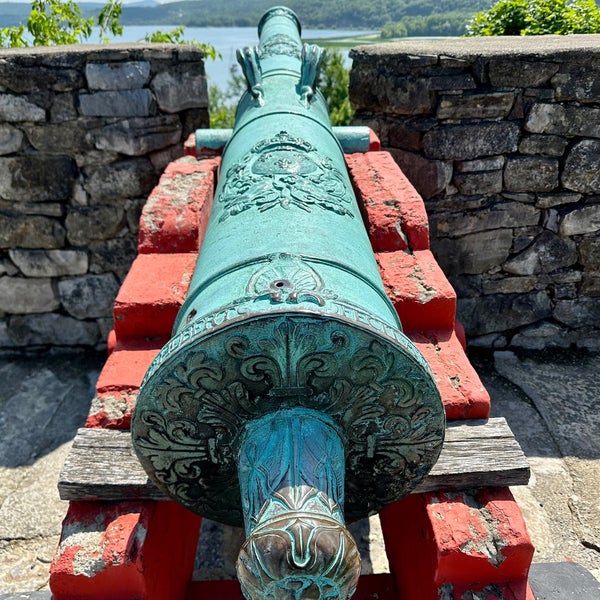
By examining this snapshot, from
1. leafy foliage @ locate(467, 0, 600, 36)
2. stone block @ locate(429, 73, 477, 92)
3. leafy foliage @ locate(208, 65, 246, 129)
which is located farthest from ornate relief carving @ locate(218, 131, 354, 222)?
leafy foliage @ locate(208, 65, 246, 129)

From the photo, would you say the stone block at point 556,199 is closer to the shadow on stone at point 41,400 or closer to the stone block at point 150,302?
the stone block at point 150,302

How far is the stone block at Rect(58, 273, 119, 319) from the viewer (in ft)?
13.8

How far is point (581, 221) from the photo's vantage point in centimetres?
388

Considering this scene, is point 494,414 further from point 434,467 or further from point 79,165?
point 79,165

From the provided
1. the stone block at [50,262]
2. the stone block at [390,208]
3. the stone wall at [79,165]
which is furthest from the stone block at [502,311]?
the stone block at [50,262]

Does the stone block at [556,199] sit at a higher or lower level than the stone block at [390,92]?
lower

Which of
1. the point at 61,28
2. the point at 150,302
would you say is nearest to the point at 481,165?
the point at 150,302

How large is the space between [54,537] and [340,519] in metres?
2.27

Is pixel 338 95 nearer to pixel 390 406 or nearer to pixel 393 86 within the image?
pixel 393 86

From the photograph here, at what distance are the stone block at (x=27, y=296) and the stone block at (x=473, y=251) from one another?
2.65 m

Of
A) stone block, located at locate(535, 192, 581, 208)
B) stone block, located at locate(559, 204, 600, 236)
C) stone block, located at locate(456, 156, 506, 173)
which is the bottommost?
stone block, located at locate(559, 204, 600, 236)

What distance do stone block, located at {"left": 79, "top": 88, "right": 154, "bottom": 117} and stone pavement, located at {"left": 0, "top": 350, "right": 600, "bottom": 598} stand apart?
1729mm

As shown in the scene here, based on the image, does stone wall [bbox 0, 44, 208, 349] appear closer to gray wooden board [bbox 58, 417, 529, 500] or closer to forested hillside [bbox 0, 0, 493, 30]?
gray wooden board [bbox 58, 417, 529, 500]

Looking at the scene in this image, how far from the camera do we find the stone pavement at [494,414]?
2.81 m
